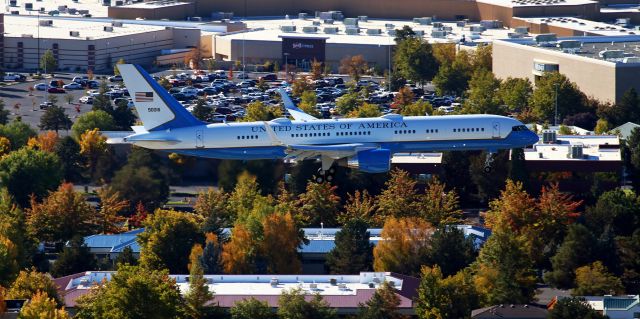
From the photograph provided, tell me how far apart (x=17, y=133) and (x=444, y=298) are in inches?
2839

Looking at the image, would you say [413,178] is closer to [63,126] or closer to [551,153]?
[551,153]

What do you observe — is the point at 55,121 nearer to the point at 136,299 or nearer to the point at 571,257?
the point at 571,257

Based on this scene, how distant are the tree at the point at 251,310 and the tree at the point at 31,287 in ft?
36.5

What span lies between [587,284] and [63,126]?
273 feet

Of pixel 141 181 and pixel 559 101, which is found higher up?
pixel 559 101

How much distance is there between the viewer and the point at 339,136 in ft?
426

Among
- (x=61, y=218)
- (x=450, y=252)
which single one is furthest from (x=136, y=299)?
(x=61, y=218)

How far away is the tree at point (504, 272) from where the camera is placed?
4734 inches

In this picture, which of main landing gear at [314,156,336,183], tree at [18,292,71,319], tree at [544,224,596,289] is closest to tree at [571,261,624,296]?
tree at [544,224,596,289]

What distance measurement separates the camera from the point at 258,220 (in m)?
137

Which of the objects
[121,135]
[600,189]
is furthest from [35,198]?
[600,189]

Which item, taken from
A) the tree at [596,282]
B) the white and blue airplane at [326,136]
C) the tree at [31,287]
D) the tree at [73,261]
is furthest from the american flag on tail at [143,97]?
the tree at [596,282]

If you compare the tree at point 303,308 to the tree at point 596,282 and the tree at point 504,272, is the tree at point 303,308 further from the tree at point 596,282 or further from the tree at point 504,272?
the tree at point 596,282

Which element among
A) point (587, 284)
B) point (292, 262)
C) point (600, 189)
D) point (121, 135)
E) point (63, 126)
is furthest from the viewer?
point (63, 126)
